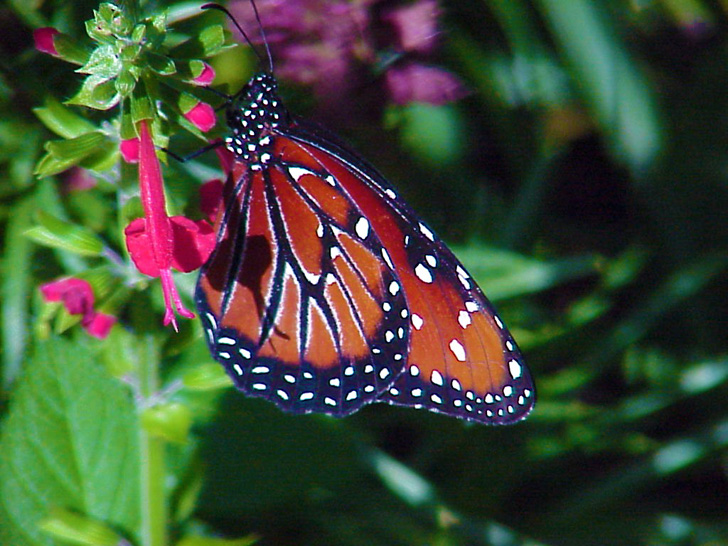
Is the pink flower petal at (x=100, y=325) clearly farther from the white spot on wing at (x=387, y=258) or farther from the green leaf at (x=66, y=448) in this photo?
the white spot on wing at (x=387, y=258)

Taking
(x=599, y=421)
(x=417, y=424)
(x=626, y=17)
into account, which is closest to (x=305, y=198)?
(x=417, y=424)

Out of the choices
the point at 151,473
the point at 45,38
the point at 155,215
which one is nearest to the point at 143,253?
the point at 155,215

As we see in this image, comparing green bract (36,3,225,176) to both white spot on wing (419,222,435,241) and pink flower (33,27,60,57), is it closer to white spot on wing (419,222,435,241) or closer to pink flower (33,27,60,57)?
pink flower (33,27,60,57)

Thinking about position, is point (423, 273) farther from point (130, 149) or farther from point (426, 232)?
point (130, 149)

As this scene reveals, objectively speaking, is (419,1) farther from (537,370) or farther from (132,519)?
(132,519)

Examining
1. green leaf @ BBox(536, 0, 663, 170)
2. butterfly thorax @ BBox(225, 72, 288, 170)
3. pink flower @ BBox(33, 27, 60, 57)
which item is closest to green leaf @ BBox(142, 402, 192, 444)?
butterfly thorax @ BBox(225, 72, 288, 170)
